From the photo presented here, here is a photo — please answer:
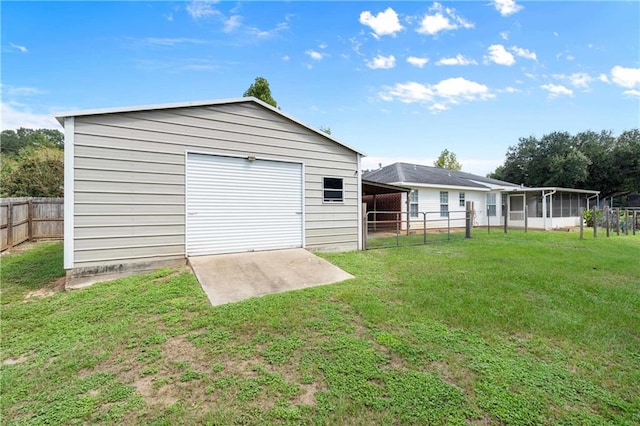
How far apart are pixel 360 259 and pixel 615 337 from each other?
4.26m

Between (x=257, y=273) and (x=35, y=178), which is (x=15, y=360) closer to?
(x=257, y=273)

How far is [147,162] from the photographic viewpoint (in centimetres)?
530

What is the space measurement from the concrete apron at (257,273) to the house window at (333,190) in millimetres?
1779

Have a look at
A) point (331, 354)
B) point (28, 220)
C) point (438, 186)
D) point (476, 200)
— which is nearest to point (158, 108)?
point (331, 354)

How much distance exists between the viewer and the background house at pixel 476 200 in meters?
14.3

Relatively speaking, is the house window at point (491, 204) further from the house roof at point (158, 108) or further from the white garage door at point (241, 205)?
the white garage door at point (241, 205)

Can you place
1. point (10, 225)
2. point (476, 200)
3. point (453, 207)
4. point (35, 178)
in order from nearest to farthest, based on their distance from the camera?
point (10, 225), point (453, 207), point (35, 178), point (476, 200)

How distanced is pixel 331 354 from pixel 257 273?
9.06ft

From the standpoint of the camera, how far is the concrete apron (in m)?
4.29

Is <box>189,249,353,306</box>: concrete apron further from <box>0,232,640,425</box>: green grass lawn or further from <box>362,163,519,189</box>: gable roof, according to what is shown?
<box>362,163,519,189</box>: gable roof

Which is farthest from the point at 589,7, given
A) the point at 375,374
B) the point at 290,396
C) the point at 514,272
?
the point at 290,396

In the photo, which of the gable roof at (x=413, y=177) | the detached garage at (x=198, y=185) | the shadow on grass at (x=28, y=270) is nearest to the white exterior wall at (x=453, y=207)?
the gable roof at (x=413, y=177)

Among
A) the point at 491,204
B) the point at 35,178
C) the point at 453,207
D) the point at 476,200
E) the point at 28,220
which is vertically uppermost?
the point at 35,178

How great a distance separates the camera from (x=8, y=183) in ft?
53.3
